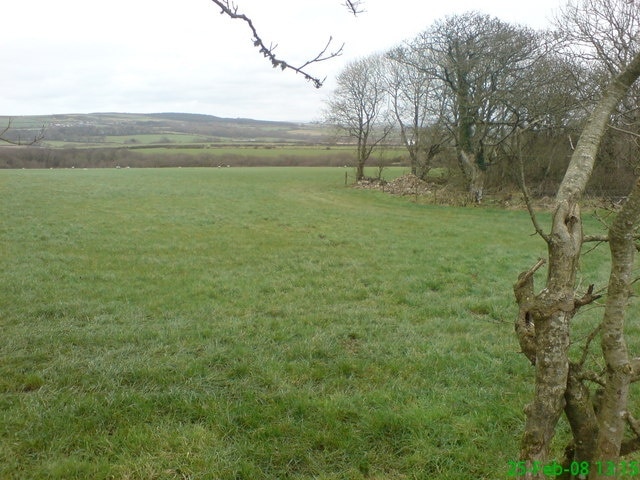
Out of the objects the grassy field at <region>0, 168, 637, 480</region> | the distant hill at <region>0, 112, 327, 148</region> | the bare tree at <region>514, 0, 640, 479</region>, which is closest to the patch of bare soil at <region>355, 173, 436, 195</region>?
the grassy field at <region>0, 168, 637, 480</region>

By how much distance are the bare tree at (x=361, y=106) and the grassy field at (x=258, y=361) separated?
22.5 meters

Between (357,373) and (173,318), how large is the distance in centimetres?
273

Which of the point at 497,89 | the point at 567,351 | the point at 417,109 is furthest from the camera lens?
the point at 417,109

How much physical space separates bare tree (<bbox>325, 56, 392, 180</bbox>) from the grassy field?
22487 millimetres

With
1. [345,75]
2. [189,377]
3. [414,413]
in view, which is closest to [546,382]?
[414,413]

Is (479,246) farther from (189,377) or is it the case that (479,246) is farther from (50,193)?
(50,193)

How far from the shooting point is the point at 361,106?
106 feet

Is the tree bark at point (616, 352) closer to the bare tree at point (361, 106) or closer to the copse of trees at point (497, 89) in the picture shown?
the copse of trees at point (497, 89)

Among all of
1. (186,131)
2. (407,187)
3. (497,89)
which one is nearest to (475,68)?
(497,89)

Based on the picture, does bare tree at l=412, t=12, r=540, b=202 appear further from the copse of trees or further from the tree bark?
the tree bark

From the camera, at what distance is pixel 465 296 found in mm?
7273

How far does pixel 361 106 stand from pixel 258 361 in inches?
1173

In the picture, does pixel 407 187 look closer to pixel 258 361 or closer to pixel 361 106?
pixel 361 106

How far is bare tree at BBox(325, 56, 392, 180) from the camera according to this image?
31.9m
